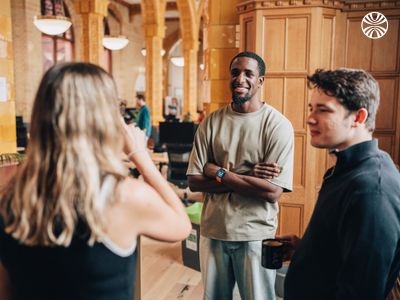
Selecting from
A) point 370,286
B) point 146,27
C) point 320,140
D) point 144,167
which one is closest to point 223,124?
point 320,140

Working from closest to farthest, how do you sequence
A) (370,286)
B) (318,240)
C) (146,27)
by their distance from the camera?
(370,286) < (318,240) < (146,27)

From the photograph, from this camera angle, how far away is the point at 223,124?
2023 millimetres

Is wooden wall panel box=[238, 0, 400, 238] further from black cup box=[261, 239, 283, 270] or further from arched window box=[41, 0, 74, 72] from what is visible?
arched window box=[41, 0, 74, 72]

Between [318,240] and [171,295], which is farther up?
[318,240]

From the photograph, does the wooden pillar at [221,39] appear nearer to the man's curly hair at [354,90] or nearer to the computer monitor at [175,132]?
the man's curly hair at [354,90]

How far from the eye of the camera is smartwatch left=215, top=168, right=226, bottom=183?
1934mm

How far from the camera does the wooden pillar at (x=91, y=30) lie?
8.65 m

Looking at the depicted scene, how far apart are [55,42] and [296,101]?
34.3 feet

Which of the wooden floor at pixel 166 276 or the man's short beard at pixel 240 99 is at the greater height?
the man's short beard at pixel 240 99

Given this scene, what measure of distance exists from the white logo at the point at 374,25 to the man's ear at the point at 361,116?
2.43m

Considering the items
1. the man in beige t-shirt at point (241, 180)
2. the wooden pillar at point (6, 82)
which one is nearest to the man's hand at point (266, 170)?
the man in beige t-shirt at point (241, 180)

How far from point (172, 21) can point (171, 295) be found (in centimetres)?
1623

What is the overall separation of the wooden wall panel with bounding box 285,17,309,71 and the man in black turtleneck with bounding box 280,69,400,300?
84.0 inches

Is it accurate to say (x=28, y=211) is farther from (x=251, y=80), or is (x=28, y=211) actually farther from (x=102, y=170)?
(x=251, y=80)
